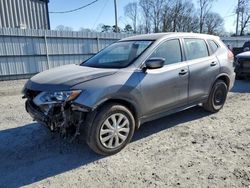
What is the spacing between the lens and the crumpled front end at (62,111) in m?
3.24

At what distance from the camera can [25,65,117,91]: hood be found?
332cm

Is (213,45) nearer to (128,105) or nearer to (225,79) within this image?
(225,79)

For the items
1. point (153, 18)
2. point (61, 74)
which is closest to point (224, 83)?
point (61, 74)

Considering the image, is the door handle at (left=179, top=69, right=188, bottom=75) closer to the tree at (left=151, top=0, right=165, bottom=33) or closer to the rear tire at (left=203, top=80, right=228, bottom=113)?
the rear tire at (left=203, top=80, right=228, bottom=113)

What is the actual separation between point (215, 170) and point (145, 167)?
2.99ft

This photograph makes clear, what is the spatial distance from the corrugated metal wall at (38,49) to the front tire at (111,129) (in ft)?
29.4

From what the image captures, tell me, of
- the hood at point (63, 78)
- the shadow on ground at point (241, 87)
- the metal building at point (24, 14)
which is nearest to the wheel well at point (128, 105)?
the hood at point (63, 78)

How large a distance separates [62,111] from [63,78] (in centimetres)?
53

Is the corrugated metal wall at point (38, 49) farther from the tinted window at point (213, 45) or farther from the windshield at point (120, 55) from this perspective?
the tinted window at point (213, 45)

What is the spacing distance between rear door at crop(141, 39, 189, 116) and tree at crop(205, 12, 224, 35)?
53.4 m

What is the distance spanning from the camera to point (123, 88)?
3566 millimetres

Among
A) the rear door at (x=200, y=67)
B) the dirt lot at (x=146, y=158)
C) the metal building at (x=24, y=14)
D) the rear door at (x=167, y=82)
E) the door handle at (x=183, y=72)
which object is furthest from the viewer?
the metal building at (x=24, y=14)

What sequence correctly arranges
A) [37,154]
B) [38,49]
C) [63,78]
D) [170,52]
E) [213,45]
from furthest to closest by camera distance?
1. [38,49]
2. [213,45]
3. [170,52]
4. [37,154]
5. [63,78]

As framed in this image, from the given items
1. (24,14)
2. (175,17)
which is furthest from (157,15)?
(24,14)
